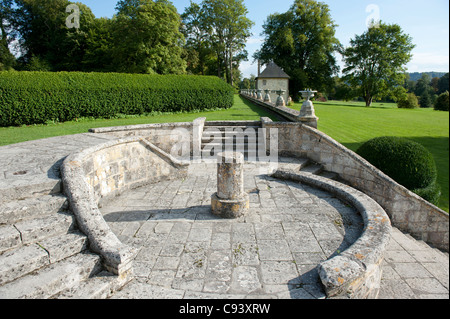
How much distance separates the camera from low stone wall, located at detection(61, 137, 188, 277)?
313cm

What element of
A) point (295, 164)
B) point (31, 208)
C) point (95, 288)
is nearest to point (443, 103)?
point (295, 164)

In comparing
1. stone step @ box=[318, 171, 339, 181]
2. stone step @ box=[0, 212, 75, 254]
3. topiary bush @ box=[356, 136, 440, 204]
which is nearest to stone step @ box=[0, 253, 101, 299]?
stone step @ box=[0, 212, 75, 254]

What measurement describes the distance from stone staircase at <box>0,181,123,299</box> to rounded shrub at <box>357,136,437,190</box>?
23.6 ft

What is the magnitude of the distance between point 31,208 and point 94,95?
10170 mm

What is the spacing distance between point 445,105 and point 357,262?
1225 inches

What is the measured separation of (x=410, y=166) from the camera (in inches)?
279

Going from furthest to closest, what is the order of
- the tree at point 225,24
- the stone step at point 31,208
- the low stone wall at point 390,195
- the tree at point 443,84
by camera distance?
the tree at point 443,84
the tree at point 225,24
the low stone wall at point 390,195
the stone step at point 31,208

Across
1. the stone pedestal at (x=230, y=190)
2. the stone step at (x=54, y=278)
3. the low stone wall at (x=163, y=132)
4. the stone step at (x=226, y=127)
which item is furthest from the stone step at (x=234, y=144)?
the stone step at (x=54, y=278)

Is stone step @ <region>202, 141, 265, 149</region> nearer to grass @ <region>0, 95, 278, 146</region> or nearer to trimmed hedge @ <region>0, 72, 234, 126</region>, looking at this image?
grass @ <region>0, 95, 278, 146</region>

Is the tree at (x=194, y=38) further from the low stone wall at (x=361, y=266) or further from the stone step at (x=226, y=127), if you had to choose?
the low stone wall at (x=361, y=266)

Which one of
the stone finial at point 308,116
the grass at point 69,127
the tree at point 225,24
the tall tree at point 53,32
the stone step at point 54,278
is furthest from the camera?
the tree at point 225,24

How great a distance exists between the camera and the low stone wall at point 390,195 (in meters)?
6.49

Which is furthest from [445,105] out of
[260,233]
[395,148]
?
[260,233]
